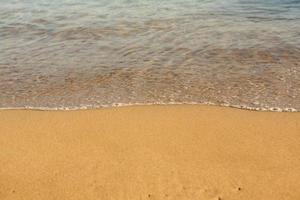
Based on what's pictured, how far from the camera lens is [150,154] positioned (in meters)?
4.19

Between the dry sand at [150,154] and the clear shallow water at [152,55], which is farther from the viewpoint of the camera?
the clear shallow water at [152,55]

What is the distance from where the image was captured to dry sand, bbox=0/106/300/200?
3.66 m

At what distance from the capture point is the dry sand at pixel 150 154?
3.66 metres

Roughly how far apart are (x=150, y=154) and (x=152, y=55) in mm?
3194

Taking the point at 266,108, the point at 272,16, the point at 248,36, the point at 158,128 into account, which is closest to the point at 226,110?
the point at 266,108

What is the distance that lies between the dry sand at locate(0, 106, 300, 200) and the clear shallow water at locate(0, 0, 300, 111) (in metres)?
0.44

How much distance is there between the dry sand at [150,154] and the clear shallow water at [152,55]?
17.3 inches

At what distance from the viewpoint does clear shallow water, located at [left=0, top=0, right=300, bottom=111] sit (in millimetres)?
5672

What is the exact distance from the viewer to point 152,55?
7.16 metres

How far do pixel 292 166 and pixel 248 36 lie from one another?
451 centimetres

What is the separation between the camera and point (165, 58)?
7023 mm

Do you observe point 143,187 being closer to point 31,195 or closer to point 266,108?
point 31,195

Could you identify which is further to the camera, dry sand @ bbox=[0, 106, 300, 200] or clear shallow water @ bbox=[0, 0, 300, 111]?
clear shallow water @ bbox=[0, 0, 300, 111]

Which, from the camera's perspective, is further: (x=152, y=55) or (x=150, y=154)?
(x=152, y=55)
